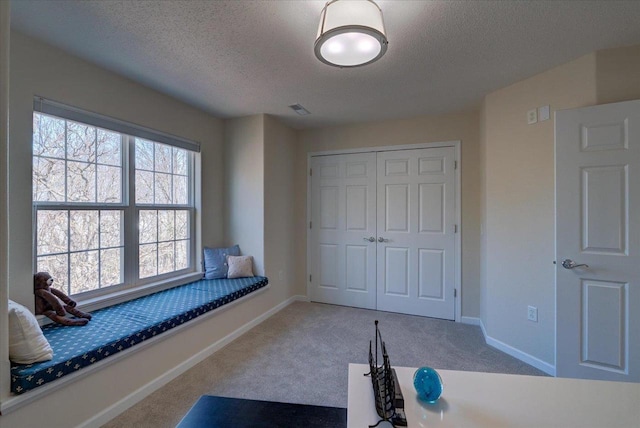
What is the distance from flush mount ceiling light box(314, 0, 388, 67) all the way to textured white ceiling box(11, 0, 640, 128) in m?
0.30

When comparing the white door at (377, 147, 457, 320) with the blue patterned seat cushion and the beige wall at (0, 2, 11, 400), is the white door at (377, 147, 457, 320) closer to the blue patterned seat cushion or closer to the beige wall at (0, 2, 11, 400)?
the blue patterned seat cushion

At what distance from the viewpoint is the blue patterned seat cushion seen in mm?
1472

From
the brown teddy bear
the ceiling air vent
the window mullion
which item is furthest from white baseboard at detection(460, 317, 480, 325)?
the brown teddy bear

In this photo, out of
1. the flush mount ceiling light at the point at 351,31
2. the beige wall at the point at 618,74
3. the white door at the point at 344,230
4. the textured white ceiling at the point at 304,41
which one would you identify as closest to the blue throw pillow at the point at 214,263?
the white door at the point at 344,230

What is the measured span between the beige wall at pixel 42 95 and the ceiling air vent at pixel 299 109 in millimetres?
1250

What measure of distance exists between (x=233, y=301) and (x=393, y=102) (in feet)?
8.76

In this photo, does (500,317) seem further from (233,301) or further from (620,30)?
(233,301)

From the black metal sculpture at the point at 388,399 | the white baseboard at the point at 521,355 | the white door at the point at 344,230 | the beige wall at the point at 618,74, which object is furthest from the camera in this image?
the white door at the point at 344,230

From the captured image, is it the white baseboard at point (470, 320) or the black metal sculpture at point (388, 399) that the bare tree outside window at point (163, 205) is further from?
the white baseboard at point (470, 320)

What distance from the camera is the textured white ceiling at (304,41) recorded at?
164 cm

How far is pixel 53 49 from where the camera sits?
2.01 metres

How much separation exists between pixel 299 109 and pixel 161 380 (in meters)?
2.85

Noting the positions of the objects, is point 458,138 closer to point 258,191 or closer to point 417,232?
point 417,232

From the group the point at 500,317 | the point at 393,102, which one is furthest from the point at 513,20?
the point at 500,317
